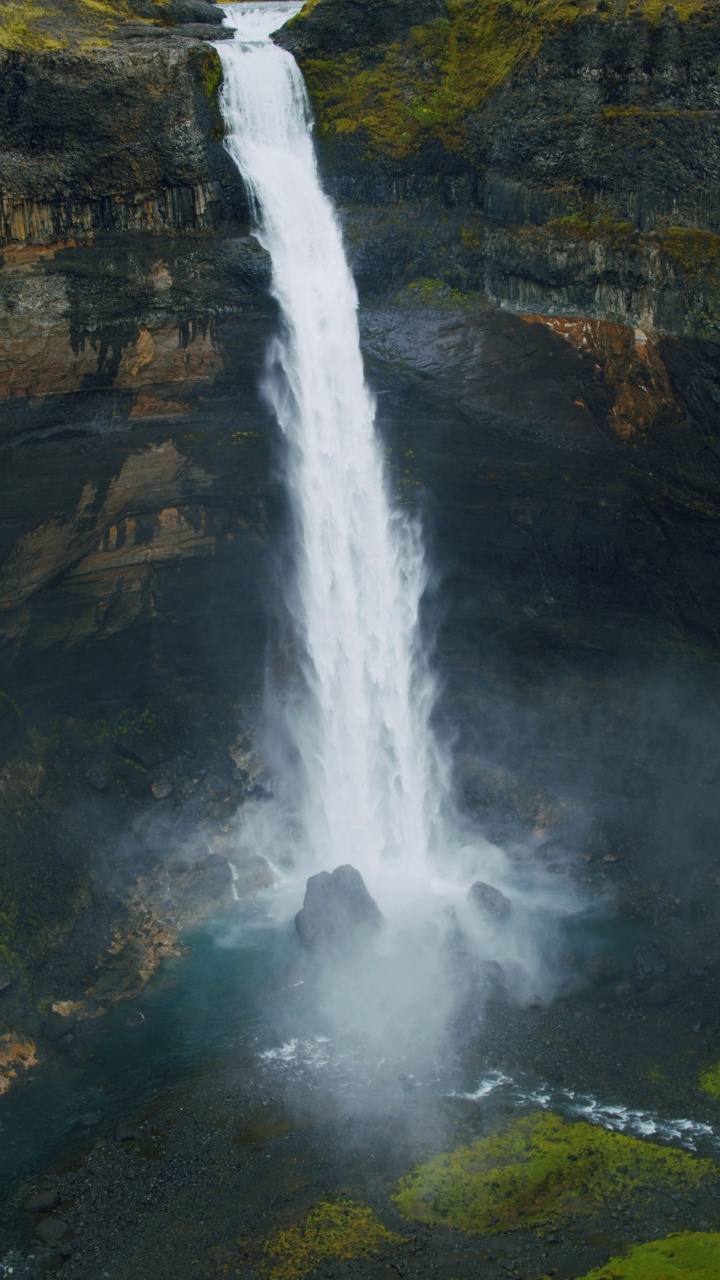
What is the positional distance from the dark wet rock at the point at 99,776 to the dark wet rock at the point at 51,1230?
1333 centimetres

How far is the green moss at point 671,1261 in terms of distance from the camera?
1811cm

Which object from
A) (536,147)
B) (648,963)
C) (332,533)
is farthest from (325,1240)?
(536,147)

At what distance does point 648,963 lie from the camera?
1062 inches

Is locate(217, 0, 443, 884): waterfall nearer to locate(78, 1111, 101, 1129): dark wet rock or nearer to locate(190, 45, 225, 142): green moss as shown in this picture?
locate(190, 45, 225, 142): green moss

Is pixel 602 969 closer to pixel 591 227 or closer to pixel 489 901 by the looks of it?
pixel 489 901

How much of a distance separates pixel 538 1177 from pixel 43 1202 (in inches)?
364

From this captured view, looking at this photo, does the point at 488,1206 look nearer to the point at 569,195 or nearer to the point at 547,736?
the point at 547,736

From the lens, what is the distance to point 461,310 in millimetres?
31531

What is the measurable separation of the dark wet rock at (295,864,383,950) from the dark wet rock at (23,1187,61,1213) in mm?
8690

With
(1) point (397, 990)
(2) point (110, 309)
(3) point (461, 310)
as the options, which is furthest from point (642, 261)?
(1) point (397, 990)

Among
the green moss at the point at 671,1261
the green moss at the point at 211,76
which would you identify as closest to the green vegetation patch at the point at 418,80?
the green moss at the point at 211,76

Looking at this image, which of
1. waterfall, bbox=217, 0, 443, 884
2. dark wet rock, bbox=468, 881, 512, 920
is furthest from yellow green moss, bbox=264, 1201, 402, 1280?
waterfall, bbox=217, 0, 443, 884

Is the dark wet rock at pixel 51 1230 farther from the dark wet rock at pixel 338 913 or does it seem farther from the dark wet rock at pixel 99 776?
the dark wet rock at pixel 99 776

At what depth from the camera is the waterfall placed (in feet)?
102
